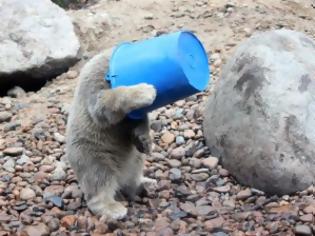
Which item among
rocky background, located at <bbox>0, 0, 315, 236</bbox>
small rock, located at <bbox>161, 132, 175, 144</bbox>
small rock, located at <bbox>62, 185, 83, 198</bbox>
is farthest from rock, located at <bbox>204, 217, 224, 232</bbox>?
small rock, located at <bbox>161, 132, 175, 144</bbox>

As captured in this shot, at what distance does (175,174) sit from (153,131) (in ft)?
2.28

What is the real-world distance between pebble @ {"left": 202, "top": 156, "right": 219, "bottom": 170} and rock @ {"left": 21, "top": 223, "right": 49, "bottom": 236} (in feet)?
4.10

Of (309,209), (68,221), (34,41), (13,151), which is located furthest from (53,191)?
(34,41)

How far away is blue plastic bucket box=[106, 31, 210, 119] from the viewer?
4023mm

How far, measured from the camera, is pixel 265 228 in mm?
4320

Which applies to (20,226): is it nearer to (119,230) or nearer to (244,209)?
(119,230)

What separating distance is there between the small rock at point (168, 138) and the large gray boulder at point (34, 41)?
1.69m

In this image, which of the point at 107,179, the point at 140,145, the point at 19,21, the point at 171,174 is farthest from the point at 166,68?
the point at 19,21

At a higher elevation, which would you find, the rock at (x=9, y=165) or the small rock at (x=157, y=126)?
the small rock at (x=157, y=126)

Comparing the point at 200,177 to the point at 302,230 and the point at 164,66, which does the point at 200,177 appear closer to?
the point at 302,230

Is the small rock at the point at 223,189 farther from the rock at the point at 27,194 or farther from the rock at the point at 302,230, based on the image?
the rock at the point at 27,194

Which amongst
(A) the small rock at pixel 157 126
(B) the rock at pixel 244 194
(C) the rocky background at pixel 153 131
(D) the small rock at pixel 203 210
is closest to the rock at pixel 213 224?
(C) the rocky background at pixel 153 131

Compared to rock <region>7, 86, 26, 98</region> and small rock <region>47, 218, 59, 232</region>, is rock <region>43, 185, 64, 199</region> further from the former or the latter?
rock <region>7, 86, 26, 98</region>

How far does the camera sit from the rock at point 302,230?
13.8 ft
